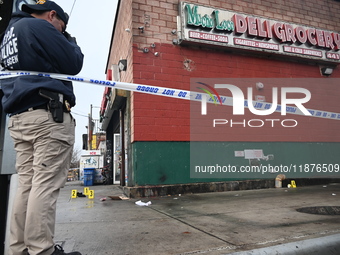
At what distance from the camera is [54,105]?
6.13 feet

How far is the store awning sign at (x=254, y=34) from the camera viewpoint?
6723mm

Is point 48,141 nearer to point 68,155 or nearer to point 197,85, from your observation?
point 68,155

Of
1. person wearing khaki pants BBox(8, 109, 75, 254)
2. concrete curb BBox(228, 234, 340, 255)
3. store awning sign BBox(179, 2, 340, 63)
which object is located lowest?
concrete curb BBox(228, 234, 340, 255)

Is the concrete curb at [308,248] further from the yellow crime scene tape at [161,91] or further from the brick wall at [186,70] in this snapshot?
the brick wall at [186,70]

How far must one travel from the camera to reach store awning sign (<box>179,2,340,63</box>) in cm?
672

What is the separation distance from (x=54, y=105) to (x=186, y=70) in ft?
17.3

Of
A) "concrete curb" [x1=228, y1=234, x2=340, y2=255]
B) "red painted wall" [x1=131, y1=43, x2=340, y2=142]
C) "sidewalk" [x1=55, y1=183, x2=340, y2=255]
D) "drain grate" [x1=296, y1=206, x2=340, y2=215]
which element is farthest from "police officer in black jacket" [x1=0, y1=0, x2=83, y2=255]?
"red painted wall" [x1=131, y1=43, x2=340, y2=142]

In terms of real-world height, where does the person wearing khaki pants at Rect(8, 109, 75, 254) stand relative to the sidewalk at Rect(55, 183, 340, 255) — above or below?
above

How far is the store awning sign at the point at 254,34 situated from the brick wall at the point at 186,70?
302 millimetres

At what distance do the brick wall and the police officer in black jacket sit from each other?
13.9 feet

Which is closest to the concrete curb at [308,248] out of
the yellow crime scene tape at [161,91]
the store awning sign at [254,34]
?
the yellow crime scene tape at [161,91]

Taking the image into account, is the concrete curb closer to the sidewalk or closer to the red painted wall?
the sidewalk

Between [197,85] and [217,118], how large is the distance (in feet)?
3.30

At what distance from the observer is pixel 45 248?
1671mm
